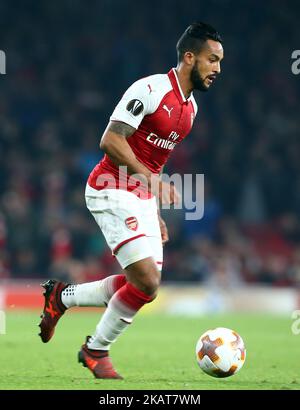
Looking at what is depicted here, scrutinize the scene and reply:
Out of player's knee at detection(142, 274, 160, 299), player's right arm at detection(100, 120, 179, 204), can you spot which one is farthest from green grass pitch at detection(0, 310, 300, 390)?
player's right arm at detection(100, 120, 179, 204)

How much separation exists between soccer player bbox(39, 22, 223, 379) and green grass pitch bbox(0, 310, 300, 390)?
1.20ft

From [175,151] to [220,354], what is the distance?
11559 mm

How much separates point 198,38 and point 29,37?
1305 centimetres

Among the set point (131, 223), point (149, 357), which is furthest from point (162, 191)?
point (149, 357)

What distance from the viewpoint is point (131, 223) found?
6559 mm

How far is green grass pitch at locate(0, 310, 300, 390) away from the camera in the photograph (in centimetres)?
631

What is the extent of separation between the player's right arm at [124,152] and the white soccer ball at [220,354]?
105 cm

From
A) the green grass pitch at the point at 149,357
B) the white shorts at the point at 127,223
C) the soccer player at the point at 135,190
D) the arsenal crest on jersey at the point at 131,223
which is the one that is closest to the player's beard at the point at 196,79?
the soccer player at the point at 135,190

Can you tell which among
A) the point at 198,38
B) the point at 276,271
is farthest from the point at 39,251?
the point at 198,38

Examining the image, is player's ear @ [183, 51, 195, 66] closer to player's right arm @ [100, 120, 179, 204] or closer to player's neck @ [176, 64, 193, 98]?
player's neck @ [176, 64, 193, 98]
